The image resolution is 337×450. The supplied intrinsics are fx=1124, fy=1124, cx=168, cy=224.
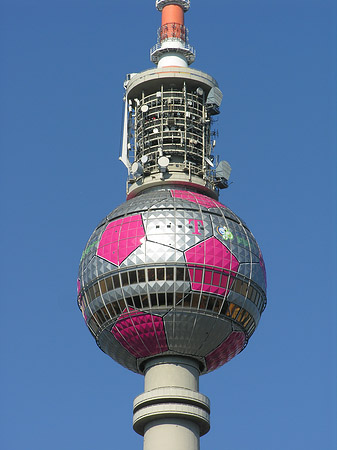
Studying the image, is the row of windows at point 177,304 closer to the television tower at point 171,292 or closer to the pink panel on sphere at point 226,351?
the television tower at point 171,292

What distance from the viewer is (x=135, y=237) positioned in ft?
252

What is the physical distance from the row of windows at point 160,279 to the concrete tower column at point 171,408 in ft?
19.7

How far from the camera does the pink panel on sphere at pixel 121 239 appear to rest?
251ft

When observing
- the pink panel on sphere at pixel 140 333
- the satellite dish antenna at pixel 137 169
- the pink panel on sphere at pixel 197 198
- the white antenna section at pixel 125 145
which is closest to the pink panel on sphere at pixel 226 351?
the pink panel on sphere at pixel 140 333

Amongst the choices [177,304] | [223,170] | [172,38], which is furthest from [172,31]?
[177,304]

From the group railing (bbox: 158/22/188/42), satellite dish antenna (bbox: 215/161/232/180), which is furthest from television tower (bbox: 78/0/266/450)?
railing (bbox: 158/22/188/42)

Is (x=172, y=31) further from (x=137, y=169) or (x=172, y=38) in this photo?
(x=137, y=169)

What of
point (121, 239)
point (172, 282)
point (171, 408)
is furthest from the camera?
point (121, 239)

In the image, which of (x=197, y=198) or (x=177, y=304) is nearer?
(x=177, y=304)

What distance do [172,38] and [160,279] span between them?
997 inches

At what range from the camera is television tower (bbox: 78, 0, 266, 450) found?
75.3 metres

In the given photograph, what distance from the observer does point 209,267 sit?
75375 mm

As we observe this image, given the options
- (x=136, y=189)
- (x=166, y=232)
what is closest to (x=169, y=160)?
(x=136, y=189)

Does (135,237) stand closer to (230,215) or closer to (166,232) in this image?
(166,232)
